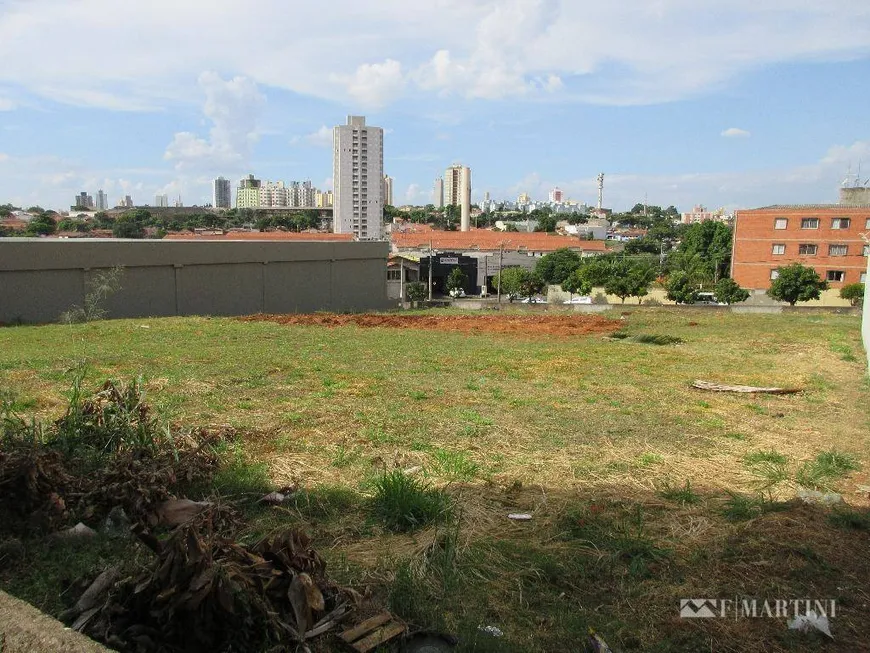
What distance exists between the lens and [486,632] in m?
3.16

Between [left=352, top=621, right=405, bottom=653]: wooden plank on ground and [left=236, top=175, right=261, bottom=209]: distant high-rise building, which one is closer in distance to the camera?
[left=352, top=621, right=405, bottom=653]: wooden plank on ground

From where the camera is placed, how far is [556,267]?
65562 mm

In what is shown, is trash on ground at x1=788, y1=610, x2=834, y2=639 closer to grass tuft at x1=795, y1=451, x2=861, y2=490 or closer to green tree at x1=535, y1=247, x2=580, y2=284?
grass tuft at x1=795, y1=451, x2=861, y2=490

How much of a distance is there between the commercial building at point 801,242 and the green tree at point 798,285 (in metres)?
13.3

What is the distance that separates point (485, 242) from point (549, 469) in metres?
80.3

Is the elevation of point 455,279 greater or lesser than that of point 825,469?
lesser

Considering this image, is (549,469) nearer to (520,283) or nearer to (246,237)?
(246,237)

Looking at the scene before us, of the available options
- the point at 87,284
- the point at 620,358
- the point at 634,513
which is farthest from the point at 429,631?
the point at 87,284

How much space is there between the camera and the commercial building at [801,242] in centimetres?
5666

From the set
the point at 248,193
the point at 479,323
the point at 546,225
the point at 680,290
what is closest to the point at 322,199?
the point at 248,193

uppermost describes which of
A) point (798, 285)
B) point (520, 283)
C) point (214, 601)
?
point (214, 601)

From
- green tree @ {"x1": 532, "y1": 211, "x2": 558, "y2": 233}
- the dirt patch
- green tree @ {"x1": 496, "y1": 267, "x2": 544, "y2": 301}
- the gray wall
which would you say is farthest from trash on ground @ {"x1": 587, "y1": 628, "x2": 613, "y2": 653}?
green tree @ {"x1": 532, "y1": 211, "x2": 558, "y2": 233}

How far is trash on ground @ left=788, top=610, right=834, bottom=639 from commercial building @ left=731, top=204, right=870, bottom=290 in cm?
6096

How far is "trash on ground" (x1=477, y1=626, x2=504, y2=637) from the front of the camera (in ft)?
10.4
